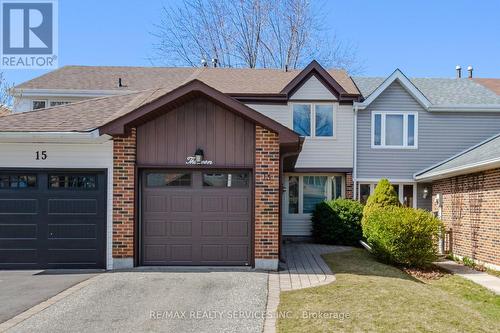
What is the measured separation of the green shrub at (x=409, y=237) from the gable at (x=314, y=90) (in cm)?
662

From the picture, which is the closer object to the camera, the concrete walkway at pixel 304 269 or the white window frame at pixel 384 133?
the concrete walkway at pixel 304 269

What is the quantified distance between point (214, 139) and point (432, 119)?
10972mm

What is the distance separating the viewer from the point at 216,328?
653cm

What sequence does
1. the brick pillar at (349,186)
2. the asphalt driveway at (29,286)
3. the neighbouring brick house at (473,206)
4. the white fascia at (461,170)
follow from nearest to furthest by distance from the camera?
the asphalt driveway at (29,286)
the white fascia at (461,170)
the neighbouring brick house at (473,206)
the brick pillar at (349,186)

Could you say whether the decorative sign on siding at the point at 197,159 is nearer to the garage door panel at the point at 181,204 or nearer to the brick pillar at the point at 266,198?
the garage door panel at the point at 181,204

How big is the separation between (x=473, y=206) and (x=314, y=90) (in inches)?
280

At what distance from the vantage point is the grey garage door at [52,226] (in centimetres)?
1066

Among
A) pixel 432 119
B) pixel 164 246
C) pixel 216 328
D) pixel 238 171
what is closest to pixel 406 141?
pixel 432 119

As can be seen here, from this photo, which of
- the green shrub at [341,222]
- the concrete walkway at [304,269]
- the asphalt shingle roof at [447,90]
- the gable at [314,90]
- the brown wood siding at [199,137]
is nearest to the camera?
the concrete walkway at [304,269]

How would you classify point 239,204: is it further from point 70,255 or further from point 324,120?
point 324,120

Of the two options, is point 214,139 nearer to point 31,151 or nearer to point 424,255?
point 31,151

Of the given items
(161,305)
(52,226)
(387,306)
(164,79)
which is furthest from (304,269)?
(164,79)

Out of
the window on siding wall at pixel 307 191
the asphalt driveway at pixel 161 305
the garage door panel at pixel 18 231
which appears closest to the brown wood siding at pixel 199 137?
the asphalt driveway at pixel 161 305

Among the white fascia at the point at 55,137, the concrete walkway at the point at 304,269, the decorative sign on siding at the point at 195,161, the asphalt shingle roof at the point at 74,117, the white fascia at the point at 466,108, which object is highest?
the white fascia at the point at 466,108
